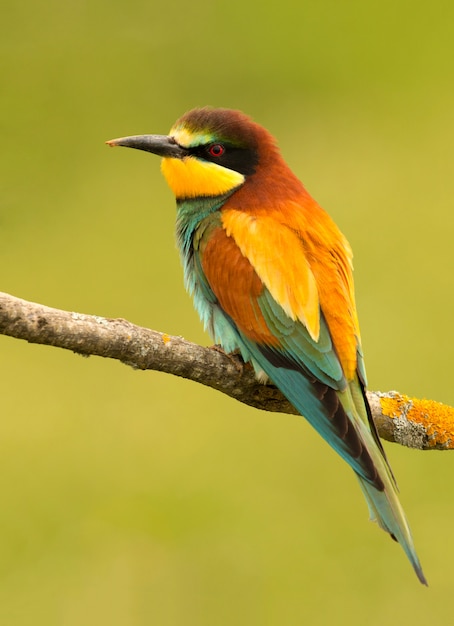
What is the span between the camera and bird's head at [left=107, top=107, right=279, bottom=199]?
8.02ft

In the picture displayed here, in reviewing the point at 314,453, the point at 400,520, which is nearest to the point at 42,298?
the point at 314,453

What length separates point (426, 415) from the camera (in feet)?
7.43

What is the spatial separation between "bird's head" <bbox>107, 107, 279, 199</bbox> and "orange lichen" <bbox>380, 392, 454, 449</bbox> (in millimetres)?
569

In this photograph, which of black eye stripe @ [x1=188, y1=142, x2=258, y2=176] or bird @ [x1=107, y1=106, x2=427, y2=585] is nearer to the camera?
bird @ [x1=107, y1=106, x2=427, y2=585]

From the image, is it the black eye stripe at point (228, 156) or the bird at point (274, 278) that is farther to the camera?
the black eye stripe at point (228, 156)

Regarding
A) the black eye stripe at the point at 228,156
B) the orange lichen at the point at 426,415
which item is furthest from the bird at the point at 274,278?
the orange lichen at the point at 426,415

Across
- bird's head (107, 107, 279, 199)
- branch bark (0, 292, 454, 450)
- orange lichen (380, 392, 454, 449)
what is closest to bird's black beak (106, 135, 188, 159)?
bird's head (107, 107, 279, 199)

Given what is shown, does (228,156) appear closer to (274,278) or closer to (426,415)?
(274,278)

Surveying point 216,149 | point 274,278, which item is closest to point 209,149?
point 216,149

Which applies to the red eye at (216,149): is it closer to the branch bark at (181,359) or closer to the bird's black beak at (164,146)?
the bird's black beak at (164,146)

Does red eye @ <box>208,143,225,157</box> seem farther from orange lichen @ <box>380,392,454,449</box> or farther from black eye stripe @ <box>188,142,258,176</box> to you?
orange lichen @ <box>380,392,454,449</box>

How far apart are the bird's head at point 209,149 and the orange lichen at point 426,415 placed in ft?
1.87

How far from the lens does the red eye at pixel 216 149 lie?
2.47 metres

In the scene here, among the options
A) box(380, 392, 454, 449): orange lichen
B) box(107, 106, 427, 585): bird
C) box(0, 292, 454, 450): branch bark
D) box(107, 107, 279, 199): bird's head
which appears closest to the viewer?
box(0, 292, 454, 450): branch bark
